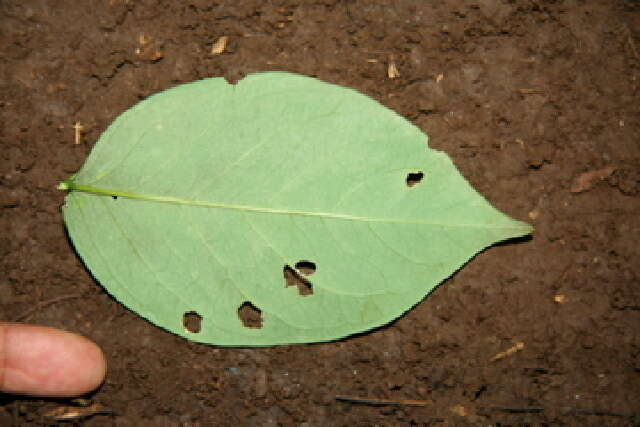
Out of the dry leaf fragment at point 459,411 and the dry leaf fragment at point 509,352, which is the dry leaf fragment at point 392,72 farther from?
the dry leaf fragment at point 459,411

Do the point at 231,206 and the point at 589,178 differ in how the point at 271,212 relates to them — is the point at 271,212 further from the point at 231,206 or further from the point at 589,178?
the point at 589,178

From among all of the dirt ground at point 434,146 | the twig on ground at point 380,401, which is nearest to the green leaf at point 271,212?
the dirt ground at point 434,146

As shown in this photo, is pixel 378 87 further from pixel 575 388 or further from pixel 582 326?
pixel 575 388

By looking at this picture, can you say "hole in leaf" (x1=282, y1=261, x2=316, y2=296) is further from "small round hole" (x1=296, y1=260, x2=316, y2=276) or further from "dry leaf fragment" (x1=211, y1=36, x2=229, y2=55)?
"dry leaf fragment" (x1=211, y1=36, x2=229, y2=55)

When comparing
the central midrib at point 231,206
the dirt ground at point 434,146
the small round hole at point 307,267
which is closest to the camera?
the central midrib at point 231,206

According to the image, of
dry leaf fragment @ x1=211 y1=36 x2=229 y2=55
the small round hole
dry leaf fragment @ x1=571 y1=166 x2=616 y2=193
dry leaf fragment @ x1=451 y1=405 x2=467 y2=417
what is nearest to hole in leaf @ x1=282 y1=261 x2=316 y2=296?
the small round hole

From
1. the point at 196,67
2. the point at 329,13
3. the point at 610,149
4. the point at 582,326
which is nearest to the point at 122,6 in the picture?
the point at 196,67
